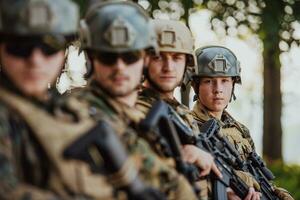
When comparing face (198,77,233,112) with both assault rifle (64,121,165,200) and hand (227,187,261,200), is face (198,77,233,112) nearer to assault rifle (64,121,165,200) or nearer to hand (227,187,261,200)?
hand (227,187,261,200)

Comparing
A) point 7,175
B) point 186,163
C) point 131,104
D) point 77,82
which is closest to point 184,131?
point 186,163

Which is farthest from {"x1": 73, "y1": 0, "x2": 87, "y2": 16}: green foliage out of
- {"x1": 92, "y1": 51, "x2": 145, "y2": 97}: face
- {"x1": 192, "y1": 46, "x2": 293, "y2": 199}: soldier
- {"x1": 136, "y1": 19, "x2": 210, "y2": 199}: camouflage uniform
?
{"x1": 92, "y1": 51, "x2": 145, "y2": 97}: face

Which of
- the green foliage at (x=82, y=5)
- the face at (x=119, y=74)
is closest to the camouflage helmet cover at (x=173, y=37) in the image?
the face at (x=119, y=74)

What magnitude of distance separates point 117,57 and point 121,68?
0.07m

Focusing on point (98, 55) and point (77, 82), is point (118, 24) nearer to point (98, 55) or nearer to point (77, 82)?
point (98, 55)

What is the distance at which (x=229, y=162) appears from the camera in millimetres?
7734

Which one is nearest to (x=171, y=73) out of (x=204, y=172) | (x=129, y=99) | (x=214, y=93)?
(x=204, y=172)

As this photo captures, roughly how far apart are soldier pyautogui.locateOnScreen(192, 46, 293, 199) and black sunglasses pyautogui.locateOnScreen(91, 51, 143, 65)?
124 inches

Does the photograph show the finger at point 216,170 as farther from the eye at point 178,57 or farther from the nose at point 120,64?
the nose at point 120,64

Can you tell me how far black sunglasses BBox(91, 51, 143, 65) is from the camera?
506 cm

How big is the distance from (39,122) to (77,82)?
1017cm

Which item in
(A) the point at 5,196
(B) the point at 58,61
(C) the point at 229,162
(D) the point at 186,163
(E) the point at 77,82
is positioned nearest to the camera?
(A) the point at 5,196

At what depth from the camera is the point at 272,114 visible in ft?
64.8

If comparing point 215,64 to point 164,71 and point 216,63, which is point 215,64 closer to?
point 216,63
